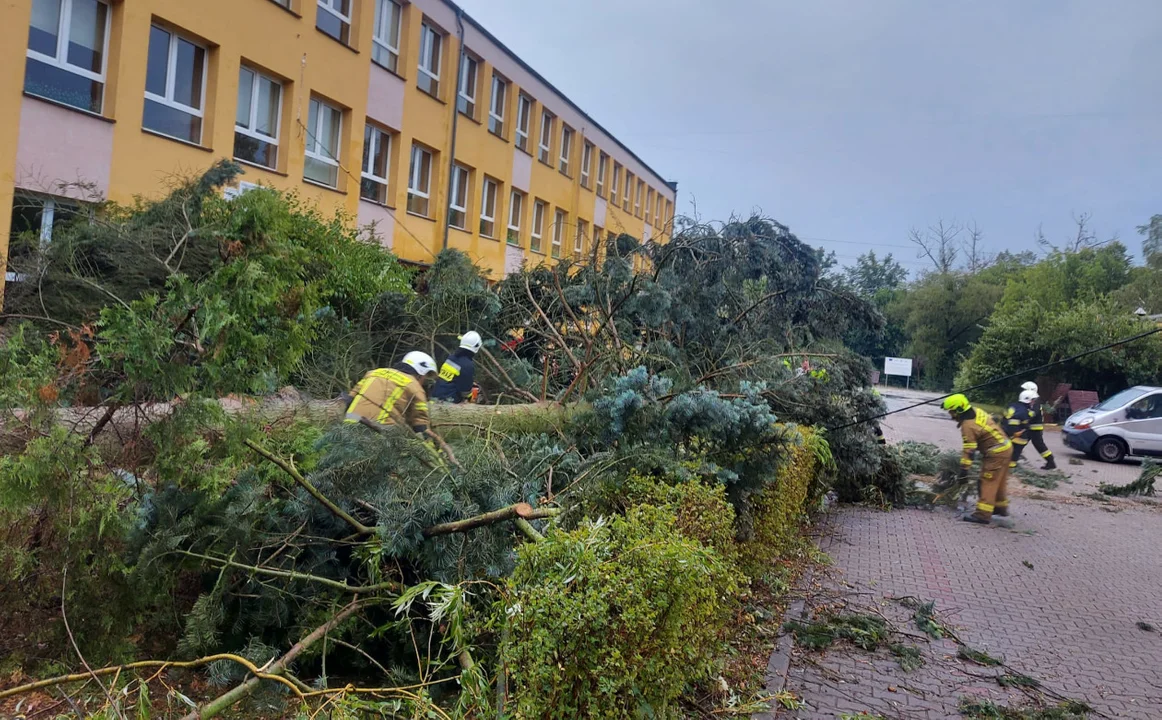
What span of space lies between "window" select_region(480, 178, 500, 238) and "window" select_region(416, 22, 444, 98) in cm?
365

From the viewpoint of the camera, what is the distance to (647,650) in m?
2.76

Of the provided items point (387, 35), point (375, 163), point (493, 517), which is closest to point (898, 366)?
point (375, 163)

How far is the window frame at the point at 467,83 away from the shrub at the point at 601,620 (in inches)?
768

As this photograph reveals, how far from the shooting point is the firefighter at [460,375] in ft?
23.9

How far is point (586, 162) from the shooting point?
30.2m

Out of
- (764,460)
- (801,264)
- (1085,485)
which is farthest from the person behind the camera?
(1085,485)

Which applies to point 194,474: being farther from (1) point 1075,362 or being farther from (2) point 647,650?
(1) point 1075,362

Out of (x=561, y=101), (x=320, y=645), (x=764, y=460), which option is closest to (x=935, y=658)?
(x=764, y=460)

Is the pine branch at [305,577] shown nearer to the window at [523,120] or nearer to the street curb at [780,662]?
the street curb at [780,662]

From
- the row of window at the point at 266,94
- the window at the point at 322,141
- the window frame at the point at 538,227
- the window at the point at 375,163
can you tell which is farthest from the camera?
the window frame at the point at 538,227

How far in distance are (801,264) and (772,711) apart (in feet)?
17.7

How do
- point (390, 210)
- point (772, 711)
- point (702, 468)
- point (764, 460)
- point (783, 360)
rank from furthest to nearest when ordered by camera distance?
1. point (390, 210)
2. point (783, 360)
3. point (764, 460)
4. point (702, 468)
5. point (772, 711)

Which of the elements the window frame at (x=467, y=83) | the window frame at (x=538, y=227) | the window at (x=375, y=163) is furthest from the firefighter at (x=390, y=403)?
the window frame at (x=538, y=227)

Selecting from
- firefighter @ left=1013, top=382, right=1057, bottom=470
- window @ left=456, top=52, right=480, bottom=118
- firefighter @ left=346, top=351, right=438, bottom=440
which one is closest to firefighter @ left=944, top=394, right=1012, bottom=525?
firefighter @ left=1013, top=382, right=1057, bottom=470
